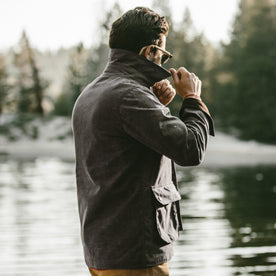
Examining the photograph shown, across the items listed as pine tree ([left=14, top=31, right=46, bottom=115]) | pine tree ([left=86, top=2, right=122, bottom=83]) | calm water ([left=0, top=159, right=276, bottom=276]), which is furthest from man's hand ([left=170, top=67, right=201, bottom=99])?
pine tree ([left=14, top=31, right=46, bottom=115])

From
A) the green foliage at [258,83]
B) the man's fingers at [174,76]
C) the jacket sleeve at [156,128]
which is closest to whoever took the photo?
the jacket sleeve at [156,128]

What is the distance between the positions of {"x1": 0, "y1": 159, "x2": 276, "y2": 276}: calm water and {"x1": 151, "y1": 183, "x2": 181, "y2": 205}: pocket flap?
9.58ft

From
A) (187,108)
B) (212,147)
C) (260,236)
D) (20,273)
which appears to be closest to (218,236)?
(260,236)

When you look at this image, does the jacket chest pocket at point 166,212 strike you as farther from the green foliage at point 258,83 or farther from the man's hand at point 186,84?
the green foliage at point 258,83

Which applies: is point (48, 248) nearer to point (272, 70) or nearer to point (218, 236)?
point (218, 236)

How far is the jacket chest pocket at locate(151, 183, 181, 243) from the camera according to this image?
1.53 meters

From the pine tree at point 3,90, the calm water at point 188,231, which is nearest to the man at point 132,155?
the calm water at point 188,231

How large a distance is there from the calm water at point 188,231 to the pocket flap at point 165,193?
9.58 ft

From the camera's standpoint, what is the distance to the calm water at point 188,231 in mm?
4633

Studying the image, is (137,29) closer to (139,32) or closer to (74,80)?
(139,32)

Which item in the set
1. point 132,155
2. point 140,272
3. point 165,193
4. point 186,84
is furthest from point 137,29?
point 140,272

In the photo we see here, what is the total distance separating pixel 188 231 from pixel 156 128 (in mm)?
4883

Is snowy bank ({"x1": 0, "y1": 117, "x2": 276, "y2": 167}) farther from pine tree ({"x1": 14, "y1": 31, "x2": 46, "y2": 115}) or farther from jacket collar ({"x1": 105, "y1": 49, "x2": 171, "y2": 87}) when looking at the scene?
jacket collar ({"x1": 105, "y1": 49, "x2": 171, "y2": 87})

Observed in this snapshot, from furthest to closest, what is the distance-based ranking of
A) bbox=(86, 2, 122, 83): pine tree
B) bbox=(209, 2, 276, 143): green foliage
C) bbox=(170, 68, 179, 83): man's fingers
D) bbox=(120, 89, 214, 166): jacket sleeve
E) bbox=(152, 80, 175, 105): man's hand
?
1. bbox=(86, 2, 122, 83): pine tree
2. bbox=(209, 2, 276, 143): green foliage
3. bbox=(152, 80, 175, 105): man's hand
4. bbox=(170, 68, 179, 83): man's fingers
5. bbox=(120, 89, 214, 166): jacket sleeve
